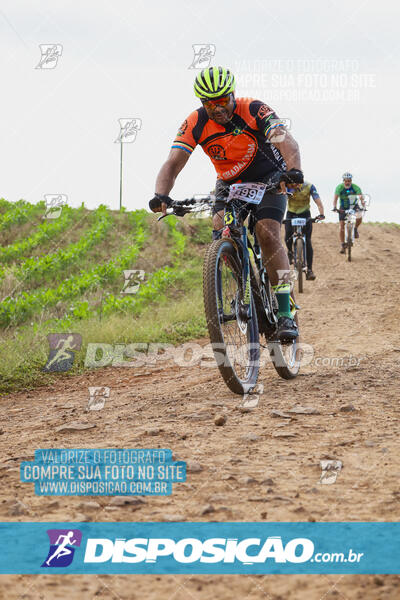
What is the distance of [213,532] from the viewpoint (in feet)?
7.02

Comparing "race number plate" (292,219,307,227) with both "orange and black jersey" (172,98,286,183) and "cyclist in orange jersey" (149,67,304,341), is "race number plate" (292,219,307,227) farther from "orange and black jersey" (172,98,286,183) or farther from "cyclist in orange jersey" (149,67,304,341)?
"orange and black jersey" (172,98,286,183)

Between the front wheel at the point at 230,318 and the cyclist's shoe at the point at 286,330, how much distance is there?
10.0 inches

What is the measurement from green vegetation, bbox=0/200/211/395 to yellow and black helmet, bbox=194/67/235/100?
3546 millimetres

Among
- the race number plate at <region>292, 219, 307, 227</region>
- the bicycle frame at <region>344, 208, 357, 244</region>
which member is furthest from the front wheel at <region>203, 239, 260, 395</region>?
the bicycle frame at <region>344, 208, 357, 244</region>

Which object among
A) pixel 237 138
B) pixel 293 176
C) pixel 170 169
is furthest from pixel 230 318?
pixel 237 138

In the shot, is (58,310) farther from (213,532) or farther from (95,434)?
(213,532)

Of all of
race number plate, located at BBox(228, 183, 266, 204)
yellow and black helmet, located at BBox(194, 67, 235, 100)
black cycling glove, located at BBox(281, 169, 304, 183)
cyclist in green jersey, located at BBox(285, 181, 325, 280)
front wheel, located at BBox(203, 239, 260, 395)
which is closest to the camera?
front wheel, located at BBox(203, 239, 260, 395)

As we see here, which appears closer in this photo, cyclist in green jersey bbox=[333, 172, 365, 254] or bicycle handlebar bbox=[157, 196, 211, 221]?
bicycle handlebar bbox=[157, 196, 211, 221]

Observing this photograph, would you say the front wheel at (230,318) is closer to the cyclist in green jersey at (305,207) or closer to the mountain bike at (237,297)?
the mountain bike at (237,297)

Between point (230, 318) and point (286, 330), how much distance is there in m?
0.72

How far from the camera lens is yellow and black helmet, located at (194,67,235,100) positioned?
434 centimetres

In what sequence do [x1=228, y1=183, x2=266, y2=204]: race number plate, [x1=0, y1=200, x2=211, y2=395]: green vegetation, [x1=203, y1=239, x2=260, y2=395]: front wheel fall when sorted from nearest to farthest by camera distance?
1. [x1=203, y1=239, x2=260, y2=395]: front wheel
2. [x1=228, y1=183, x2=266, y2=204]: race number plate
3. [x1=0, y1=200, x2=211, y2=395]: green vegetation

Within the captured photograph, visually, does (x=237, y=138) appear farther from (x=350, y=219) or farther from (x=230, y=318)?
(x=350, y=219)

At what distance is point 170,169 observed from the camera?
4.67 meters
